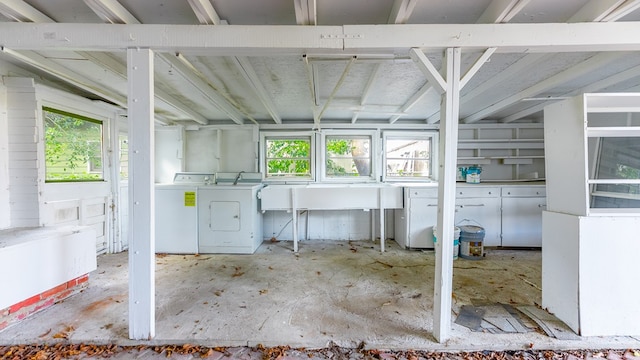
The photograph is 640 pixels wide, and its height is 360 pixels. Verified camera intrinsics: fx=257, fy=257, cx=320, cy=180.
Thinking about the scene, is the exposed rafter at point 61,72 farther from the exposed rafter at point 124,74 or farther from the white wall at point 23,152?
the exposed rafter at point 124,74

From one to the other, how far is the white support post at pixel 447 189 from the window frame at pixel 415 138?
2.87 metres

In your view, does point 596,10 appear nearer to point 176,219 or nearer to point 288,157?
point 288,157

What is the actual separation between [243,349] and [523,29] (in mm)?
2965

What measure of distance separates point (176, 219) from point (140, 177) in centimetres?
223

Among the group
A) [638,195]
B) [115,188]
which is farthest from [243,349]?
[638,195]

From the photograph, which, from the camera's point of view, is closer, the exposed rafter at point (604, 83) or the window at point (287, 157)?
the exposed rafter at point (604, 83)

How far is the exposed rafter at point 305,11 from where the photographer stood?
1609mm

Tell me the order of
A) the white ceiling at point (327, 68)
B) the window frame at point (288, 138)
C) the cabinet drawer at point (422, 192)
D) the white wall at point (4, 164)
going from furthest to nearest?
1. the window frame at point (288, 138)
2. the cabinet drawer at point (422, 192)
3. the white wall at point (4, 164)
4. the white ceiling at point (327, 68)

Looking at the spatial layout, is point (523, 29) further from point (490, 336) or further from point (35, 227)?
point (35, 227)

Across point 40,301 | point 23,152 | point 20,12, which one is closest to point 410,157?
point 20,12

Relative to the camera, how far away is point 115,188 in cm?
380

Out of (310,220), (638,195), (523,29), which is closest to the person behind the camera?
(523,29)

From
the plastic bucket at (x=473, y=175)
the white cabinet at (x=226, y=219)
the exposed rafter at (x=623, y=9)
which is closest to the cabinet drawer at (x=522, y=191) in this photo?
the plastic bucket at (x=473, y=175)

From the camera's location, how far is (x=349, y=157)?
4.78 meters
